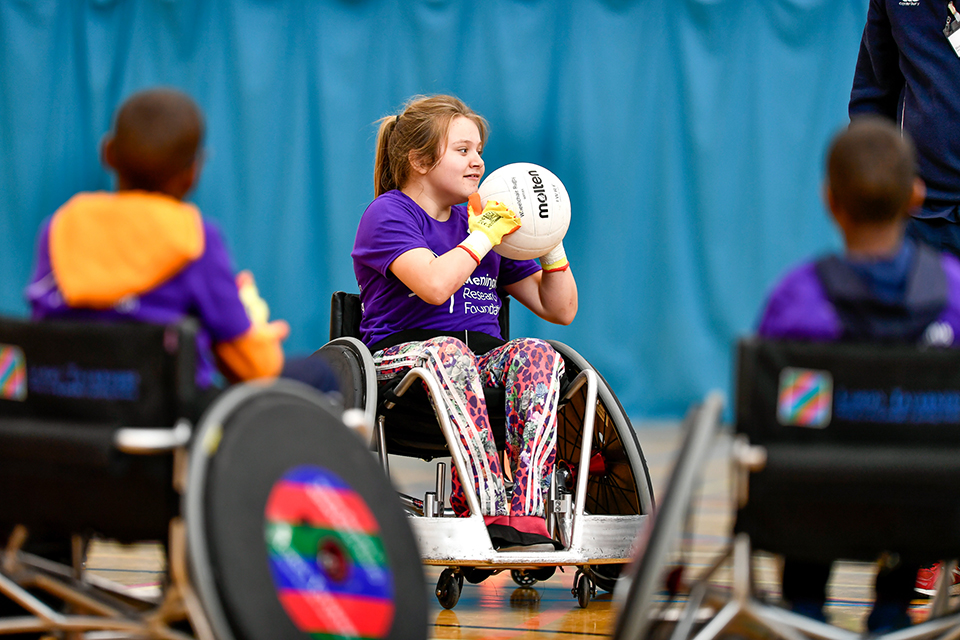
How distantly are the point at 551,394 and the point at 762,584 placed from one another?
2.26ft

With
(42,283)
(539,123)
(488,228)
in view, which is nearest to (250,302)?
(42,283)

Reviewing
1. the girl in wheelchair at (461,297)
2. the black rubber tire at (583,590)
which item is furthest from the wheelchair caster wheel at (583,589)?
the girl in wheelchair at (461,297)

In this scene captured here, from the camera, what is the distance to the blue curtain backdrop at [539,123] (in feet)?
17.1

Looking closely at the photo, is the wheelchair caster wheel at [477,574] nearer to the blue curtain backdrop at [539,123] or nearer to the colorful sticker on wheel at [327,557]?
the colorful sticker on wheel at [327,557]

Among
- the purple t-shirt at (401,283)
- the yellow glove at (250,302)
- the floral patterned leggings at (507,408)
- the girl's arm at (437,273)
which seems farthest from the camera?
the purple t-shirt at (401,283)

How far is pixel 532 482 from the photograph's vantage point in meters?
1.99

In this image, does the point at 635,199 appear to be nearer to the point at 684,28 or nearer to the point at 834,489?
the point at 684,28

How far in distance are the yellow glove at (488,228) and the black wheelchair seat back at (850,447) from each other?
104cm

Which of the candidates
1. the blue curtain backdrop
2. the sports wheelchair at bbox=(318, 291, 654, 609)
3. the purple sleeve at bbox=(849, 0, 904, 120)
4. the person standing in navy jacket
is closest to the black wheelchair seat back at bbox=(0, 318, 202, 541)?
the sports wheelchair at bbox=(318, 291, 654, 609)

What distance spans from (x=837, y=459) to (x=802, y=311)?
20cm

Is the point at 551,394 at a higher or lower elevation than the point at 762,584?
higher

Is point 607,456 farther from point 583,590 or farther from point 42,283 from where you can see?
point 42,283

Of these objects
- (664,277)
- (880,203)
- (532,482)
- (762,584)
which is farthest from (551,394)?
(664,277)

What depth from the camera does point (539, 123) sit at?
527 cm
